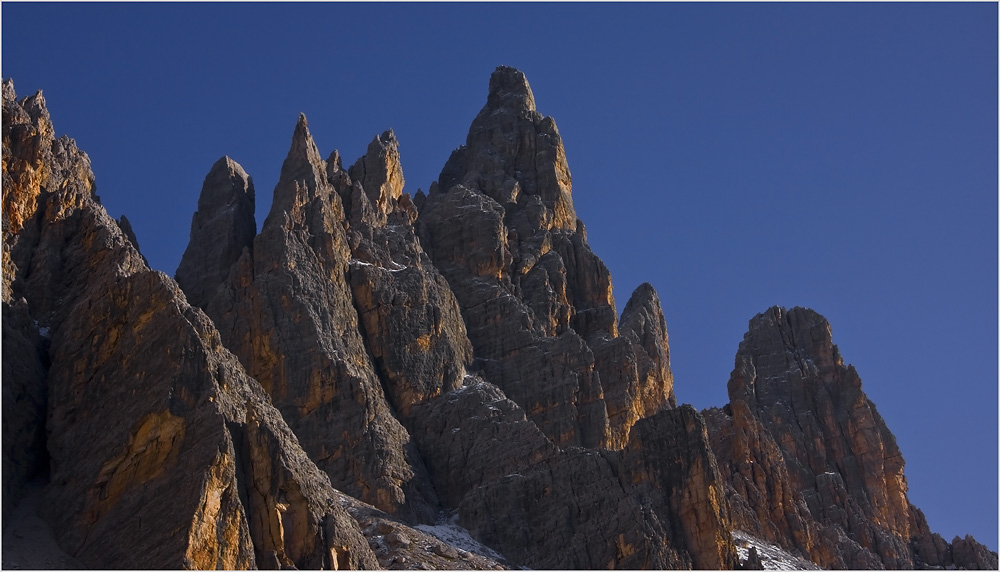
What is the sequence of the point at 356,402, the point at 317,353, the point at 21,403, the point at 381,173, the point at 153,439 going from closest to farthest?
the point at 153,439
the point at 21,403
the point at 356,402
the point at 317,353
the point at 381,173

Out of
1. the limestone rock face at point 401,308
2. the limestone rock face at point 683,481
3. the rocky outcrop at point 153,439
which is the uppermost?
the limestone rock face at point 401,308

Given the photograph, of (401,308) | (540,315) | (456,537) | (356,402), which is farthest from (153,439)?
(540,315)

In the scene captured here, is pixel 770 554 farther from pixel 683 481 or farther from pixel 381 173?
pixel 381 173

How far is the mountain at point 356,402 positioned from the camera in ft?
386

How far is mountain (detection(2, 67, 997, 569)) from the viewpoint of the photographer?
11756 centimetres

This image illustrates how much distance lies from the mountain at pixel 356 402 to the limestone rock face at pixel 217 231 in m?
0.28

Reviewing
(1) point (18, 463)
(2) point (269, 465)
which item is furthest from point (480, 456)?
(1) point (18, 463)

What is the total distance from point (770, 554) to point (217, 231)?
216ft

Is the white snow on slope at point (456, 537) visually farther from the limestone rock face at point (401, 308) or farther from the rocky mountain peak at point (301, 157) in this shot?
the rocky mountain peak at point (301, 157)

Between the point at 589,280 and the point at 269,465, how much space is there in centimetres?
8114

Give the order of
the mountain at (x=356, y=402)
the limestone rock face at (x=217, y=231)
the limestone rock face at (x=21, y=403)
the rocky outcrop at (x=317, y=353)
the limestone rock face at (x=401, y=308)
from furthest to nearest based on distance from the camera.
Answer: the limestone rock face at (x=217, y=231), the limestone rock face at (x=401, y=308), the rocky outcrop at (x=317, y=353), the limestone rock face at (x=21, y=403), the mountain at (x=356, y=402)

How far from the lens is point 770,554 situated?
17275 cm

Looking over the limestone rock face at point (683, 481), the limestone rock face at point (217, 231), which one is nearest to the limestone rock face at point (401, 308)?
the limestone rock face at point (217, 231)

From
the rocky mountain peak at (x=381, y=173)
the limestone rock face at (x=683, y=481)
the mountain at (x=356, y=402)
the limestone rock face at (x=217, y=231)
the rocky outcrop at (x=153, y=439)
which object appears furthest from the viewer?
the rocky mountain peak at (x=381, y=173)
